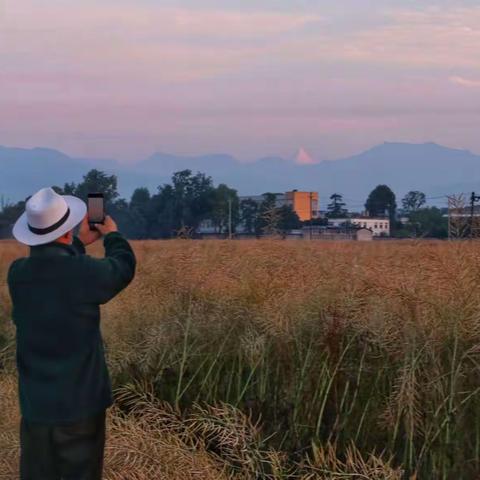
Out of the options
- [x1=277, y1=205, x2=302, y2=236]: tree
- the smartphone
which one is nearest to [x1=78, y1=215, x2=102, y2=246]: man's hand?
the smartphone

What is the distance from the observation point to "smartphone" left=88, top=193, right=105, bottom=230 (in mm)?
6219

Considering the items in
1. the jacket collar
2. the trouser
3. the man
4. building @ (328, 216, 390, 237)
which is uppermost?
building @ (328, 216, 390, 237)

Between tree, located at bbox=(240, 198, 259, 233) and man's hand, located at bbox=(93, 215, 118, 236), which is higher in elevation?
tree, located at bbox=(240, 198, 259, 233)

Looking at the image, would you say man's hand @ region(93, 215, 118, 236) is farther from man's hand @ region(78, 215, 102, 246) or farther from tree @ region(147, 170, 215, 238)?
tree @ region(147, 170, 215, 238)

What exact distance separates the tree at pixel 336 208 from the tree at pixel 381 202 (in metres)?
1.04

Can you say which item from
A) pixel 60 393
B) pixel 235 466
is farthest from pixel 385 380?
pixel 60 393

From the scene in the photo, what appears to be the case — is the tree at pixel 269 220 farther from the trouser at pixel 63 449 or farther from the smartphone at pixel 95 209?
the trouser at pixel 63 449

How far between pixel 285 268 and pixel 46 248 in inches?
151

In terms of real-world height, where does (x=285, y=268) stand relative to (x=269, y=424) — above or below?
above

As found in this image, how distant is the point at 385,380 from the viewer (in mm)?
7676

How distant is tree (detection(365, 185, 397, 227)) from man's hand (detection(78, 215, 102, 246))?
44.7ft

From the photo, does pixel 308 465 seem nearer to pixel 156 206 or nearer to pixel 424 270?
pixel 424 270

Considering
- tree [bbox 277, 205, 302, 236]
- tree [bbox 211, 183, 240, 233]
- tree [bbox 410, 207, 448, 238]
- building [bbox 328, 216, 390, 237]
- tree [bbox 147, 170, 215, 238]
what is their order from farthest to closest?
tree [bbox 147, 170, 215, 238] < building [bbox 328, 216, 390, 237] < tree [bbox 211, 183, 240, 233] < tree [bbox 277, 205, 302, 236] < tree [bbox 410, 207, 448, 238]

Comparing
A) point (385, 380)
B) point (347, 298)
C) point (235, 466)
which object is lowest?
point (235, 466)
